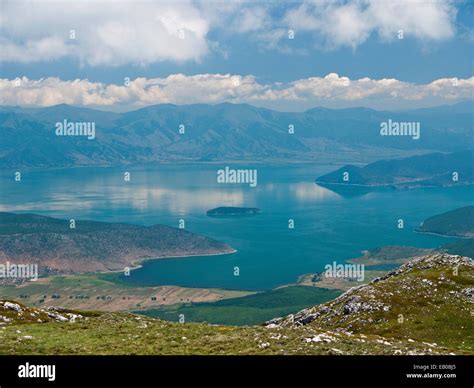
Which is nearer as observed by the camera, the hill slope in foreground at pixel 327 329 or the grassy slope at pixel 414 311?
the hill slope in foreground at pixel 327 329

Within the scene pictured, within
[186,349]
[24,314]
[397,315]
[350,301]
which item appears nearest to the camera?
[186,349]

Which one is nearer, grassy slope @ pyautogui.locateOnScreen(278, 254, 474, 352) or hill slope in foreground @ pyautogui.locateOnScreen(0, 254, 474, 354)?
hill slope in foreground @ pyautogui.locateOnScreen(0, 254, 474, 354)

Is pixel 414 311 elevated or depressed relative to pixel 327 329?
elevated

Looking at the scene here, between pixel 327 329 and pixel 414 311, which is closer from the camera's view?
pixel 327 329
